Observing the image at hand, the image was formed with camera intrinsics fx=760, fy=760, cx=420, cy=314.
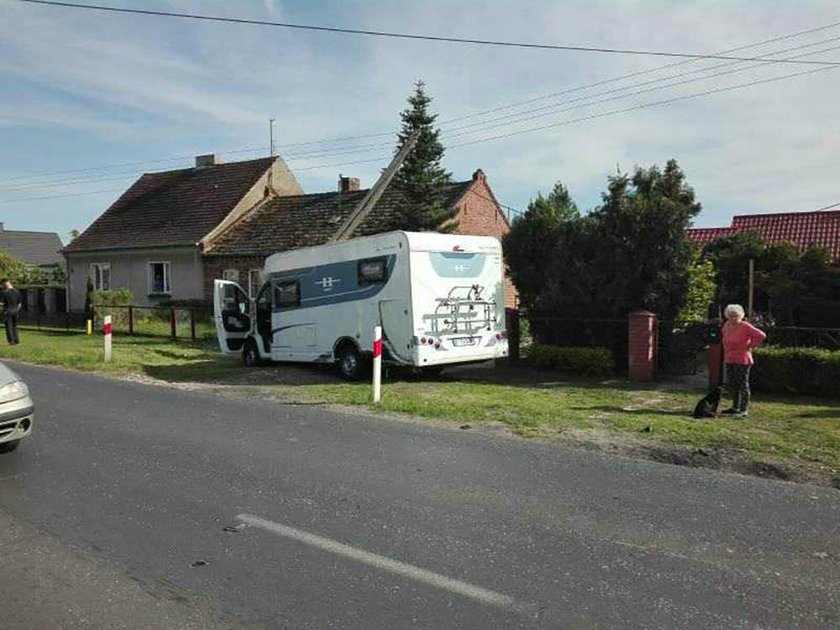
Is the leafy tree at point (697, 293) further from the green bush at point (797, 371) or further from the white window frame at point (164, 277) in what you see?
the white window frame at point (164, 277)

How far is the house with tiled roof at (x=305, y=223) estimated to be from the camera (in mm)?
29172

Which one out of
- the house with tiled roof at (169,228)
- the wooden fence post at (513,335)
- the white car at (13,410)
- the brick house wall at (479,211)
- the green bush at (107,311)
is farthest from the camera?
the house with tiled roof at (169,228)

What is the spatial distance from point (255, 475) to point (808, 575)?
14.4ft

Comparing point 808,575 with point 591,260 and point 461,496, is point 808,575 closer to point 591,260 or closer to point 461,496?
point 461,496

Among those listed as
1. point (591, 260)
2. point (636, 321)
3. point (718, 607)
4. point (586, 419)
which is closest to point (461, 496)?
point (718, 607)

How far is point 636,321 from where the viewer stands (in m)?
13.8

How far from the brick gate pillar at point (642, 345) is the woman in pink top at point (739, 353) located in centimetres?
362


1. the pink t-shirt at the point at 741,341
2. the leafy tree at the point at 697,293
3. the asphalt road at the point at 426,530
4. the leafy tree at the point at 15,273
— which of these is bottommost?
the asphalt road at the point at 426,530

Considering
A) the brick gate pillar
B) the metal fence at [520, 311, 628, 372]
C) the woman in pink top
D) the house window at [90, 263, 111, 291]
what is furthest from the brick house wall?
the woman in pink top

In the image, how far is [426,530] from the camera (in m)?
5.27

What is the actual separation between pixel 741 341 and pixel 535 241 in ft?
24.8

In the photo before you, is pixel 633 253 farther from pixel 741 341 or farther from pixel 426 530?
pixel 426 530

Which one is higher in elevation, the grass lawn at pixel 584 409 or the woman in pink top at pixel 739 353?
the woman in pink top at pixel 739 353

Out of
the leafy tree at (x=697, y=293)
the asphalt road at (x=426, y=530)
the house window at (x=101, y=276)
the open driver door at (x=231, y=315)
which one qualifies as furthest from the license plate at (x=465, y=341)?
the house window at (x=101, y=276)
